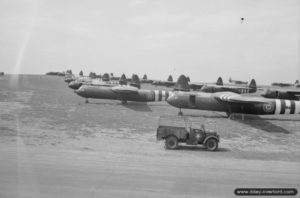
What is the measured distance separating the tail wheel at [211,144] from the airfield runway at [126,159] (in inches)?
23.4

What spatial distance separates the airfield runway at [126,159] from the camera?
36.5 ft

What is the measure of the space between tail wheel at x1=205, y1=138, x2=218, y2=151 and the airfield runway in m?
0.59

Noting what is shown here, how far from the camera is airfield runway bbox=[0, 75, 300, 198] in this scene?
11.1 m

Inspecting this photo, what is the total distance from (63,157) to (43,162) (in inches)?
51.5

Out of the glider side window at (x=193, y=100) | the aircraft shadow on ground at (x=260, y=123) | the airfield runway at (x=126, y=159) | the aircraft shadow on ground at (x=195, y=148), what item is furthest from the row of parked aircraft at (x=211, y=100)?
A: the aircraft shadow on ground at (x=195, y=148)

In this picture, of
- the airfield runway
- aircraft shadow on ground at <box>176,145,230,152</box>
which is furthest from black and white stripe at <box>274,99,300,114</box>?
aircraft shadow on ground at <box>176,145,230,152</box>

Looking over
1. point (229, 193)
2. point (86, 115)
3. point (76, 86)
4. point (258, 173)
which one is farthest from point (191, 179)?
point (76, 86)

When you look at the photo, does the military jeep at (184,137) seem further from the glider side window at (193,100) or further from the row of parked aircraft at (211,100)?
the glider side window at (193,100)

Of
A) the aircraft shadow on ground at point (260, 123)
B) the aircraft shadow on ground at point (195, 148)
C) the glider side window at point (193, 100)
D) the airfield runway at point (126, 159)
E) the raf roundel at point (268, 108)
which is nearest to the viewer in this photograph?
the airfield runway at point (126, 159)

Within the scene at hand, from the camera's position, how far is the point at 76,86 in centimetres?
5428

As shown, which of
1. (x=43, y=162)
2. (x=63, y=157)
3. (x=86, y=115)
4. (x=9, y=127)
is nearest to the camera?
(x=43, y=162)

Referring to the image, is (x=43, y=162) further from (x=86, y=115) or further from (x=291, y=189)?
(x=86, y=115)

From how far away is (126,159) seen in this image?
1532 cm

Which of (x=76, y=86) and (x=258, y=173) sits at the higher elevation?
(x=76, y=86)
